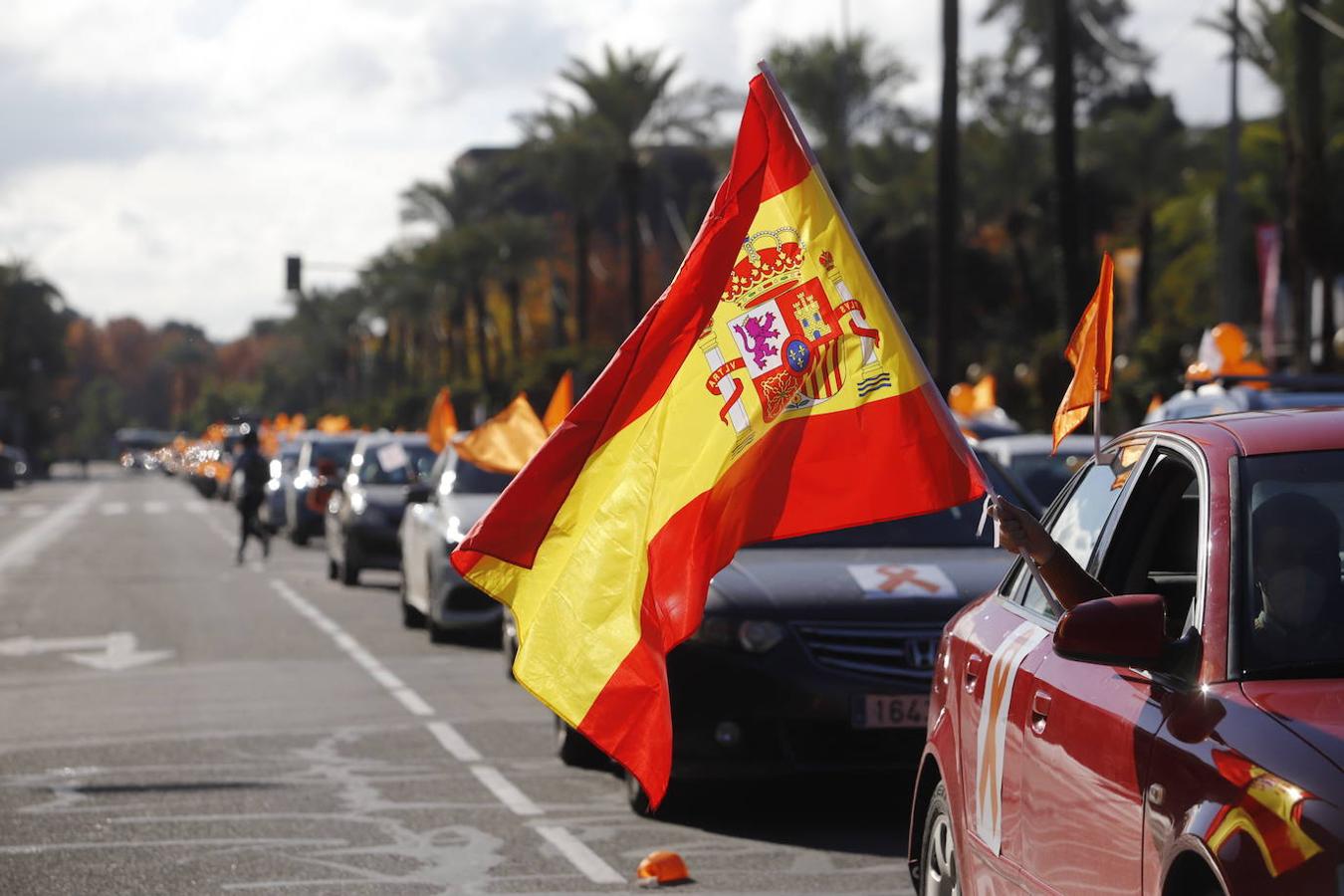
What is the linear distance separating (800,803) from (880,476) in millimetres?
4256

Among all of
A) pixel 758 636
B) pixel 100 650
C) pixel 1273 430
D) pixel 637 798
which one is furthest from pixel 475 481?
pixel 1273 430

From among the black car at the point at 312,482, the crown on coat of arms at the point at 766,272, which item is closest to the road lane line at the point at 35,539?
the black car at the point at 312,482

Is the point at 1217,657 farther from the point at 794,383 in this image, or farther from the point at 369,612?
the point at 369,612

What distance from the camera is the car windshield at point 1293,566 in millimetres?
4102

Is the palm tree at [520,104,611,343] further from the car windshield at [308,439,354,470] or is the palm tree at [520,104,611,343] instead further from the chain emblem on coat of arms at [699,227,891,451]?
the chain emblem on coat of arms at [699,227,891,451]

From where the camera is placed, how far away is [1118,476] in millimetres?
5145

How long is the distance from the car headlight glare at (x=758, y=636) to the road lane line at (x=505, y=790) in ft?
3.87

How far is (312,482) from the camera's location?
37469mm

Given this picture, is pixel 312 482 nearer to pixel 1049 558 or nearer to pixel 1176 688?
pixel 1049 558

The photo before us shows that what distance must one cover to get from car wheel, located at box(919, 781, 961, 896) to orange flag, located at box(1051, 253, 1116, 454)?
0.95 m

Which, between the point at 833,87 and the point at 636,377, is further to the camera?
the point at 833,87

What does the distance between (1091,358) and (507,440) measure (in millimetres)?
12162

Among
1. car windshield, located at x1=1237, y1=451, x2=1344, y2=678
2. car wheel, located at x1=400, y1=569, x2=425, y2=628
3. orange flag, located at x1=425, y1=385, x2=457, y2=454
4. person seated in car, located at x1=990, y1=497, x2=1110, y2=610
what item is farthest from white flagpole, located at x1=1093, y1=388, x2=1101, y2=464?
orange flag, located at x1=425, y1=385, x2=457, y2=454

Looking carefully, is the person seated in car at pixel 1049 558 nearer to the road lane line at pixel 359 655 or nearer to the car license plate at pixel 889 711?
the car license plate at pixel 889 711
